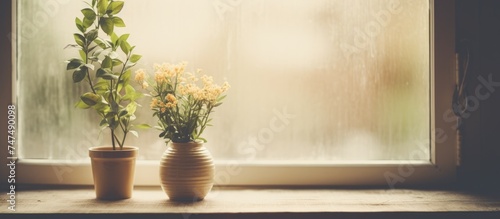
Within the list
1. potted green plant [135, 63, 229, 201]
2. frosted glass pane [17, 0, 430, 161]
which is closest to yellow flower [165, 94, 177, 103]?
potted green plant [135, 63, 229, 201]

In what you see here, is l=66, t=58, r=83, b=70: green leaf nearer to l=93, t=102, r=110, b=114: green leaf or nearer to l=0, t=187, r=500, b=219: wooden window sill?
l=93, t=102, r=110, b=114: green leaf

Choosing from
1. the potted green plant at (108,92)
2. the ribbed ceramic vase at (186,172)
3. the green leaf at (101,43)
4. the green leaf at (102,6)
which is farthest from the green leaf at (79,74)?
the ribbed ceramic vase at (186,172)

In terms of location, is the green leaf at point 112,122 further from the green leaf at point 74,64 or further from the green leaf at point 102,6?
the green leaf at point 102,6

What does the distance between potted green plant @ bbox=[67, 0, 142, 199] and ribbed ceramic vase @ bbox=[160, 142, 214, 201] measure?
14cm

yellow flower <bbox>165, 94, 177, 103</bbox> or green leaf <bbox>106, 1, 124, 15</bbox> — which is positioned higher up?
green leaf <bbox>106, 1, 124, 15</bbox>

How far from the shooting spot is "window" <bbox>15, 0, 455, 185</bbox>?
6.24 ft

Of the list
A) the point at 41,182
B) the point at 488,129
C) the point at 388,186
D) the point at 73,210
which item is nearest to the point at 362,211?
the point at 388,186

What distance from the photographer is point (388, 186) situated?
6.21ft

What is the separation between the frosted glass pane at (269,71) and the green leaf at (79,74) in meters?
0.26

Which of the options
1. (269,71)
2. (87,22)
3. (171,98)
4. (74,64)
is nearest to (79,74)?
(74,64)

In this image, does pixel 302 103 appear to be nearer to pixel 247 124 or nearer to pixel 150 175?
pixel 247 124

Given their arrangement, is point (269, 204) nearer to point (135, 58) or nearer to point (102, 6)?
point (135, 58)

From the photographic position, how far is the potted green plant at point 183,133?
165cm

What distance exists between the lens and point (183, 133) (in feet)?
5.57
